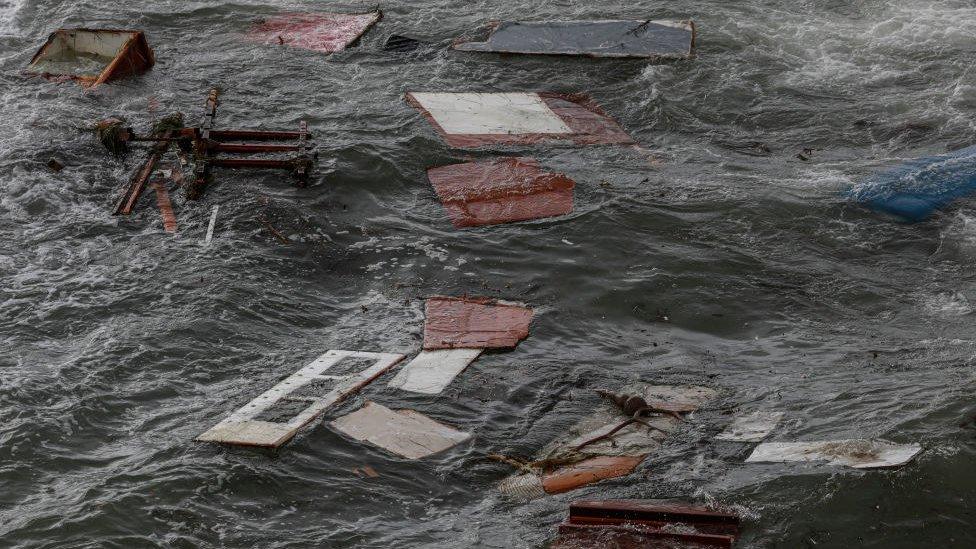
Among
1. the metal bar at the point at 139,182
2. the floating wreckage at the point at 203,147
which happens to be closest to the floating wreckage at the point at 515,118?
the floating wreckage at the point at 203,147

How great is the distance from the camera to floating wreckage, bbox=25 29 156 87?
563 inches

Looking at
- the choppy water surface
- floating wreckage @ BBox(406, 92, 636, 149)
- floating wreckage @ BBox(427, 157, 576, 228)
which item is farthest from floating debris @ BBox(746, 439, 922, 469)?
floating wreckage @ BBox(406, 92, 636, 149)

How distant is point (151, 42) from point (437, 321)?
9232mm

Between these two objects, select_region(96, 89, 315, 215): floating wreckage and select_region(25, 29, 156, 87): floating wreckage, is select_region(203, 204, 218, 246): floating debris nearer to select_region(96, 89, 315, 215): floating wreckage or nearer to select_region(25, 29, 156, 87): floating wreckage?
select_region(96, 89, 315, 215): floating wreckage

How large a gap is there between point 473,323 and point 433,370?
846 mm

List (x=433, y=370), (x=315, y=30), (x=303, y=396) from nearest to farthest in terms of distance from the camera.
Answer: (x=303, y=396) < (x=433, y=370) < (x=315, y=30)

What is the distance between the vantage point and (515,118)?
13.0m

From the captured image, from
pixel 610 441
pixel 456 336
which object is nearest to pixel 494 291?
pixel 456 336

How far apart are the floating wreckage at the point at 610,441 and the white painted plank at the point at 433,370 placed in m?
1.10

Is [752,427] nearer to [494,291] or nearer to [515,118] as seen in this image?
[494,291]

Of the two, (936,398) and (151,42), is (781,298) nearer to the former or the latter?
(936,398)

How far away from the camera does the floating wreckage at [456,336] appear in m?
8.34

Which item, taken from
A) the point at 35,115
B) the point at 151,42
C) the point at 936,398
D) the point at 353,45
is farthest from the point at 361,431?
the point at 151,42

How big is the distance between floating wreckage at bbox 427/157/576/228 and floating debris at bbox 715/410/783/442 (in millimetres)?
4040
